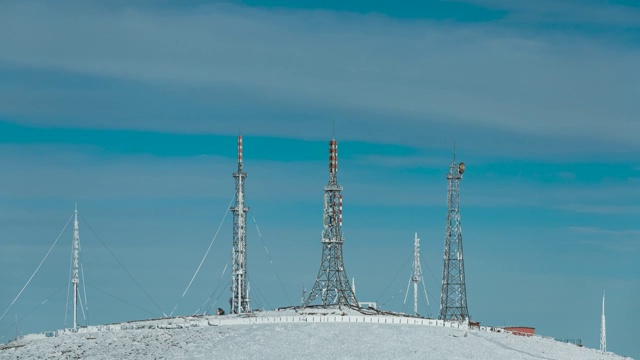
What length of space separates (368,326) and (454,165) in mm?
32607

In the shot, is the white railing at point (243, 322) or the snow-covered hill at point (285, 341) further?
the white railing at point (243, 322)

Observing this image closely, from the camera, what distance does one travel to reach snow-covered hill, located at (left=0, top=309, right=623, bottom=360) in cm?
12862

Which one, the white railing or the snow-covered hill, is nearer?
the snow-covered hill

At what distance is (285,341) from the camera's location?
132 m

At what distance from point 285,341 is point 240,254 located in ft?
102

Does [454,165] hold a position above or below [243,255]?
above

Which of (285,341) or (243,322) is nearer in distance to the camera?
(285,341)

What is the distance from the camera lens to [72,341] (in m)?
134

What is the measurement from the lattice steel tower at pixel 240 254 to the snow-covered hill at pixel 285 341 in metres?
13.4

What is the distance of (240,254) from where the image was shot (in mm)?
161750

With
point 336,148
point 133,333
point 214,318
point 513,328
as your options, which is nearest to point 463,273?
point 513,328

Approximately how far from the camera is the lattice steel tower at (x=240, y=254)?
521ft

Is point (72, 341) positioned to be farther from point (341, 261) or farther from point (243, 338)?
point (341, 261)

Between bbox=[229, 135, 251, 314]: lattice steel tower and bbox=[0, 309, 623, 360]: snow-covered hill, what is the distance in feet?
44.1
